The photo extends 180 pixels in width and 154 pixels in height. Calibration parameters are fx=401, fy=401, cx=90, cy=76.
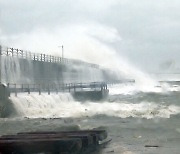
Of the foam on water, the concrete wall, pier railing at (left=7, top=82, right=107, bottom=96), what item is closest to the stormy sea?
the foam on water

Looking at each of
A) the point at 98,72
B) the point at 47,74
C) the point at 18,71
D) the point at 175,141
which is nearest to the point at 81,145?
the point at 175,141

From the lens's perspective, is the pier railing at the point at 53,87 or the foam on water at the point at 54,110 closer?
the foam on water at the point at 54,110

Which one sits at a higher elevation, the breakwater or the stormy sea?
the breakwater

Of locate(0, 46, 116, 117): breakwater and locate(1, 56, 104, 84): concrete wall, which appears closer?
locate(0, 46, 116, 117): breakwater

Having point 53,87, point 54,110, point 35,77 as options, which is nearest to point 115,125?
point 54,110

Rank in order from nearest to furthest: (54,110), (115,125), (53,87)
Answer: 1. (115,125)
2. (54,110)
3. (53,87)

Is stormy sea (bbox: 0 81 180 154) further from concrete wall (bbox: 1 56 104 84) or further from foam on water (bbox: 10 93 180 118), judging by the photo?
concrete wall (bbox: 1 56 104 84)

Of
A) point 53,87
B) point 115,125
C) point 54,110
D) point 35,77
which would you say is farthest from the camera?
point 35,77

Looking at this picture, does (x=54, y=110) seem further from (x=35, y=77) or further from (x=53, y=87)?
(x=35, y=77)

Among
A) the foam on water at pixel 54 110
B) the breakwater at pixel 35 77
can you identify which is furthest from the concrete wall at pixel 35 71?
the foam on water at pixel 54 110

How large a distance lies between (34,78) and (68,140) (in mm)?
42602

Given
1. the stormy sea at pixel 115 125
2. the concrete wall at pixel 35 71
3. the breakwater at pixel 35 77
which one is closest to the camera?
the stormy sea at pixel 115 125

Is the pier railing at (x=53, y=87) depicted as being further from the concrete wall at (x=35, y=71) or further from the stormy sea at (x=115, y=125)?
the stormy sea at (x=115, y=125)

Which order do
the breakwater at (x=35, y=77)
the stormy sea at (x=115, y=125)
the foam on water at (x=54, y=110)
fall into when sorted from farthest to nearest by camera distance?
the breakwater at (x=35, y=77), the foam on water at (x=54, y=110), the stormy sea at (x=115, y=125)
